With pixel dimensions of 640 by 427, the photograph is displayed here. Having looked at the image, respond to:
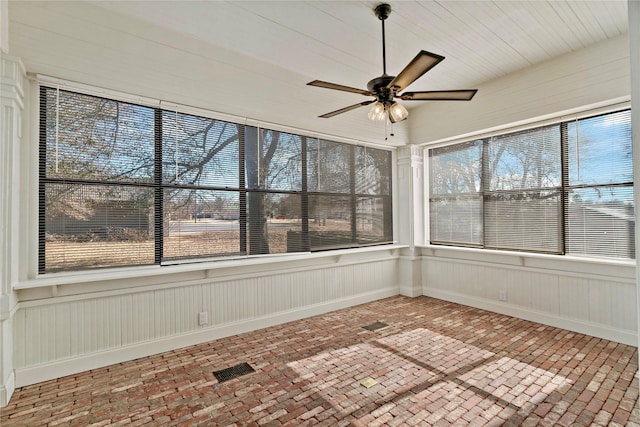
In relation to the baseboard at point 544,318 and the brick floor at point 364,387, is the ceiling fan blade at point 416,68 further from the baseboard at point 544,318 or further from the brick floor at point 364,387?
the baseboard at point 544,318

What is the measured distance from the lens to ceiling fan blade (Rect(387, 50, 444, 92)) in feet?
6.53

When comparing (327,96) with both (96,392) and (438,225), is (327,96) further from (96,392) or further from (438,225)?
(96,392)

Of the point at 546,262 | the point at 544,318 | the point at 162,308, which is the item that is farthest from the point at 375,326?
the point at 162,308

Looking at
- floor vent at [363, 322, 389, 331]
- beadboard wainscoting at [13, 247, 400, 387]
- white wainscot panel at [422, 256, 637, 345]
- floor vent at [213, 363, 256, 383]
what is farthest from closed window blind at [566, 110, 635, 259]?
floor vent at [213, 363, 256, 383]

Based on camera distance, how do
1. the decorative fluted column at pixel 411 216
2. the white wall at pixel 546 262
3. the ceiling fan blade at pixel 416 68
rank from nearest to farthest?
the ceiling fan blade at pixel 416 68 < the white wall at pixel 546 262 < the decorative fluted column at pixel 411 216

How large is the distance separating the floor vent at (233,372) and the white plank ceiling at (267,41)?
2609 mm

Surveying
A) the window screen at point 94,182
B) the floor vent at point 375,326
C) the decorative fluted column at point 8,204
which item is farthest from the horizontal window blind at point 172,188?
the floor vent at point 375,326

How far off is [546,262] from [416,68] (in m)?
3.13

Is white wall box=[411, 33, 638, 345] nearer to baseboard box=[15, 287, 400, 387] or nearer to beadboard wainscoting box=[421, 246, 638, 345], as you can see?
beadboard wainscoting box=[421, 246, 638, 345]

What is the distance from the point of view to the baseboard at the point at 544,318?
10.9 feet

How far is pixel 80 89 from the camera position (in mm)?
2852

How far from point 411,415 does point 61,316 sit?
2.92 metres

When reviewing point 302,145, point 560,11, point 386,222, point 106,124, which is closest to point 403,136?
point 386,222

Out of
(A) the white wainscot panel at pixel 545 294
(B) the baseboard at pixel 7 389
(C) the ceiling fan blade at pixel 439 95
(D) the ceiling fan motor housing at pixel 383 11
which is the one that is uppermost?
(D) the ceiling fan motor housing at pixel 383 11
